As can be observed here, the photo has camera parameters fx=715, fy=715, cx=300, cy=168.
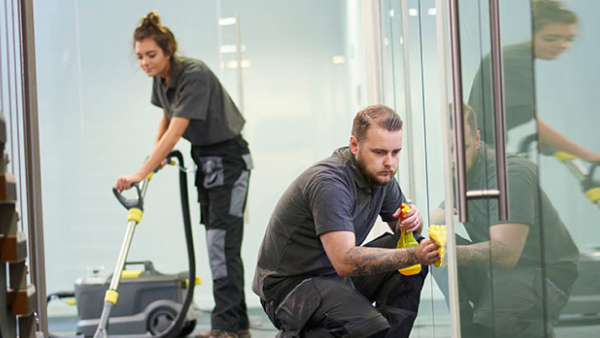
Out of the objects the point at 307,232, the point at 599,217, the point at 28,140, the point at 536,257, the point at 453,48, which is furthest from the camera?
the point at 307,232

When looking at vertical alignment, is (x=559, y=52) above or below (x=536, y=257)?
above

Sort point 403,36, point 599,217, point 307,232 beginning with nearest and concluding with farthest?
point 599,217 < point 307,232 < point 403,36

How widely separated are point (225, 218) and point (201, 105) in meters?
0.52

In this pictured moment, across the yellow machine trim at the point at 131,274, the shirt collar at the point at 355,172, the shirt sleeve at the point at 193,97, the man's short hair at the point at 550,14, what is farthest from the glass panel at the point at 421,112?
the yellow machine trim at the point at 131,274

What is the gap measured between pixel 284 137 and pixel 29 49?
2402 mm

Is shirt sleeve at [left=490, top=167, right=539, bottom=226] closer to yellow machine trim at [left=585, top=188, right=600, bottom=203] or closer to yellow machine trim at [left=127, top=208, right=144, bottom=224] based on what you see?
yellow machine trim at [left=585, top=188, right=600, bottom=203]

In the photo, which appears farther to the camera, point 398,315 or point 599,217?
point 398,315

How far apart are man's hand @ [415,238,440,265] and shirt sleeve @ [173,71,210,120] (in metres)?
1.58

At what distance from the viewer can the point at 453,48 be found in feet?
5.27

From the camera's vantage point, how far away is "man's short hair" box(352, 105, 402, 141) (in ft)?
7.00

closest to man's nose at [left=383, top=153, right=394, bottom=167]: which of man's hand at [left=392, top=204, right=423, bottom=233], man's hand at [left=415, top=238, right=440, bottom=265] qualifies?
man's hand at [left=392, top=204, right=423, bottom=233]

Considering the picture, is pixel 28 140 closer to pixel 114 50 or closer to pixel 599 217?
pixel 599 217

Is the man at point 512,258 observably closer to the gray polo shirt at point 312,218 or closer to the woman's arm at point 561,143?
the woman's arm at point 561,143

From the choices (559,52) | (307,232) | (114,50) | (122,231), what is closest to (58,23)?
(114,50)
